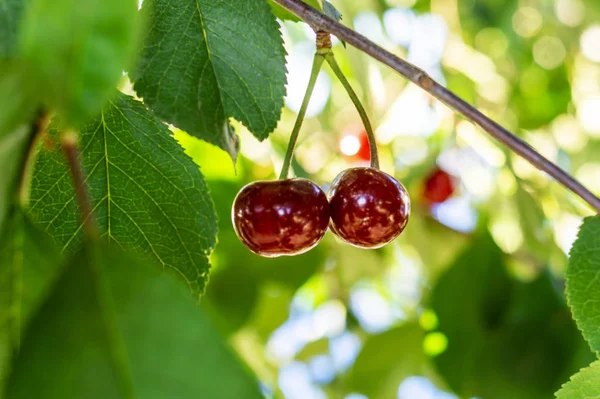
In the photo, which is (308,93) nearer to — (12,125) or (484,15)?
(12,125)

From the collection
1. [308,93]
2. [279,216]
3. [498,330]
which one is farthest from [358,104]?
[498,330]

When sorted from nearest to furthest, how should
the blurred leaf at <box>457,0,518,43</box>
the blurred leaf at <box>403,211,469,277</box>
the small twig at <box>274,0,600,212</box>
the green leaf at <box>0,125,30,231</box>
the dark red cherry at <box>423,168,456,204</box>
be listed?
the green leaf at <box>0,125,30,231</box>, the small twig at <box>274,0,600,212</box>, the blurred leaf at <box>403,211,469,277</box>, the dark red cherry at <box>423,168,456,204</box>, the blurred leaf at <box>457,0,518,43</box>

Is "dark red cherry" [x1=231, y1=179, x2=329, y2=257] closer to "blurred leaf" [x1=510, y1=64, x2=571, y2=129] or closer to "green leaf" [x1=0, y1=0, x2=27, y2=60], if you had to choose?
"green leaf" [x1=0, y1=0, x2=27, y2=60]

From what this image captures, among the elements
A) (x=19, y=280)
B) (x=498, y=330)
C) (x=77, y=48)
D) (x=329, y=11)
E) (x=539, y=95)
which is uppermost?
(x=539, y=95)

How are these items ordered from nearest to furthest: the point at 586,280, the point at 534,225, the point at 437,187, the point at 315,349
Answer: the point at 586,280 < the point at 534,225 < the point at 437,187 < the point at 315,349

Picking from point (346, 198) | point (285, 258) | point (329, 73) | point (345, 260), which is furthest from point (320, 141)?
point (346, 198)

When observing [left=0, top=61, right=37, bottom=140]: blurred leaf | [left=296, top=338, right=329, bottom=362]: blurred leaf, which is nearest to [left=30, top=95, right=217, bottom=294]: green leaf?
[left=0, top=61, right=37, bottom=140]: blurred leaf
